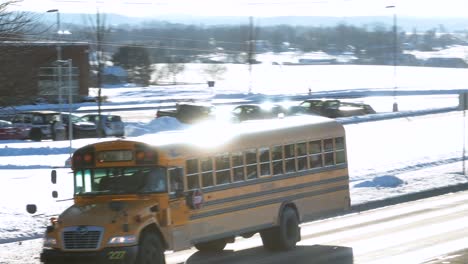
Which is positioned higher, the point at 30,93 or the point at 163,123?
the point at 30,93

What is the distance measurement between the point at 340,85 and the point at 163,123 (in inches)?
3060

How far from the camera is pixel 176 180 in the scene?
16453mm

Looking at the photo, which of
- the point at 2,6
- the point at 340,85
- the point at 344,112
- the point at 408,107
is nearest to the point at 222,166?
the point at 2,6

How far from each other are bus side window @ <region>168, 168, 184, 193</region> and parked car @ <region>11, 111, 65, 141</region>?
33959 mm

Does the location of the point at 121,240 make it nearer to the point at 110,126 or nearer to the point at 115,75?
the point at 110,126

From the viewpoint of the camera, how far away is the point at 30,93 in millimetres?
21703

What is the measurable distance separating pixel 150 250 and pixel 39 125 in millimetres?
36990

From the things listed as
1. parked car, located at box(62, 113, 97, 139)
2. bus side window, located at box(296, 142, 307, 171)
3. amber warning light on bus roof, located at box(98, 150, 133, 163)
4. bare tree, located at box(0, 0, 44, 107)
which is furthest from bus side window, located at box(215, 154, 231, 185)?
parked car, located at box(62, 113, 97, 139)

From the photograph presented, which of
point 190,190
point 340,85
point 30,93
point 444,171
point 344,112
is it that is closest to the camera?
point 190,190

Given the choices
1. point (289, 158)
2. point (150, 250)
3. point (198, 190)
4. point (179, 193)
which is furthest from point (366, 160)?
point (150, 250)

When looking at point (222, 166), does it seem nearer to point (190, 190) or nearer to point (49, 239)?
point (190, 190)

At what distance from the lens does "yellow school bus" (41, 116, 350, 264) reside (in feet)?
49.9

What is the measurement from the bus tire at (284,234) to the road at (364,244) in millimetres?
188

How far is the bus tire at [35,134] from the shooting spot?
51062 mm
